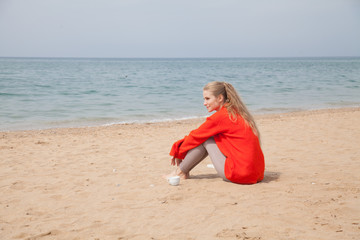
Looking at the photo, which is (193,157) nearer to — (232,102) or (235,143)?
(235,143)

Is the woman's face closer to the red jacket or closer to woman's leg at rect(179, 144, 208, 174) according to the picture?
the red jacket

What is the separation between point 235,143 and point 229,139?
8 cm

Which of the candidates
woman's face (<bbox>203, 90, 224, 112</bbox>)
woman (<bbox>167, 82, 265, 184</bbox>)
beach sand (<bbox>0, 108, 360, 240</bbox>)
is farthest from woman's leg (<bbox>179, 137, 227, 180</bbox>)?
woman's face (<bbox>203, 90, 224, 112</bbox>)

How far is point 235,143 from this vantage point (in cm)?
392

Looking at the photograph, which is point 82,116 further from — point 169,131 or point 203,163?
point 203,163

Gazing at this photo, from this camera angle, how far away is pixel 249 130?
12.9 feet

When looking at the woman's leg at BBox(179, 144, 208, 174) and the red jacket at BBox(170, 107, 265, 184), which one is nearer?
the red jacket at BBox(170, 107, 265, 184)

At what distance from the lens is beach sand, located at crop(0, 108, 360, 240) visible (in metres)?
2.93

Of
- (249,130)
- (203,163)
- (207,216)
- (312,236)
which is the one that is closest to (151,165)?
(203,163)

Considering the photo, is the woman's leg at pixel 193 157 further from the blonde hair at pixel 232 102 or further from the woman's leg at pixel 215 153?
the blonde hair at pixel 232 102

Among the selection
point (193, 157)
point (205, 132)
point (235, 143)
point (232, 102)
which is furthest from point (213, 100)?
point (193, 157)

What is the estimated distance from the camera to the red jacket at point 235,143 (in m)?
3.91

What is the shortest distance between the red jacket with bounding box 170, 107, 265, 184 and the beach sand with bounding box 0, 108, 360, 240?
178 millimetres

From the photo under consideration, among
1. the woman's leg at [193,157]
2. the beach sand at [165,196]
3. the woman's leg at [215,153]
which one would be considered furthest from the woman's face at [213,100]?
the beach sand at [165,196]
